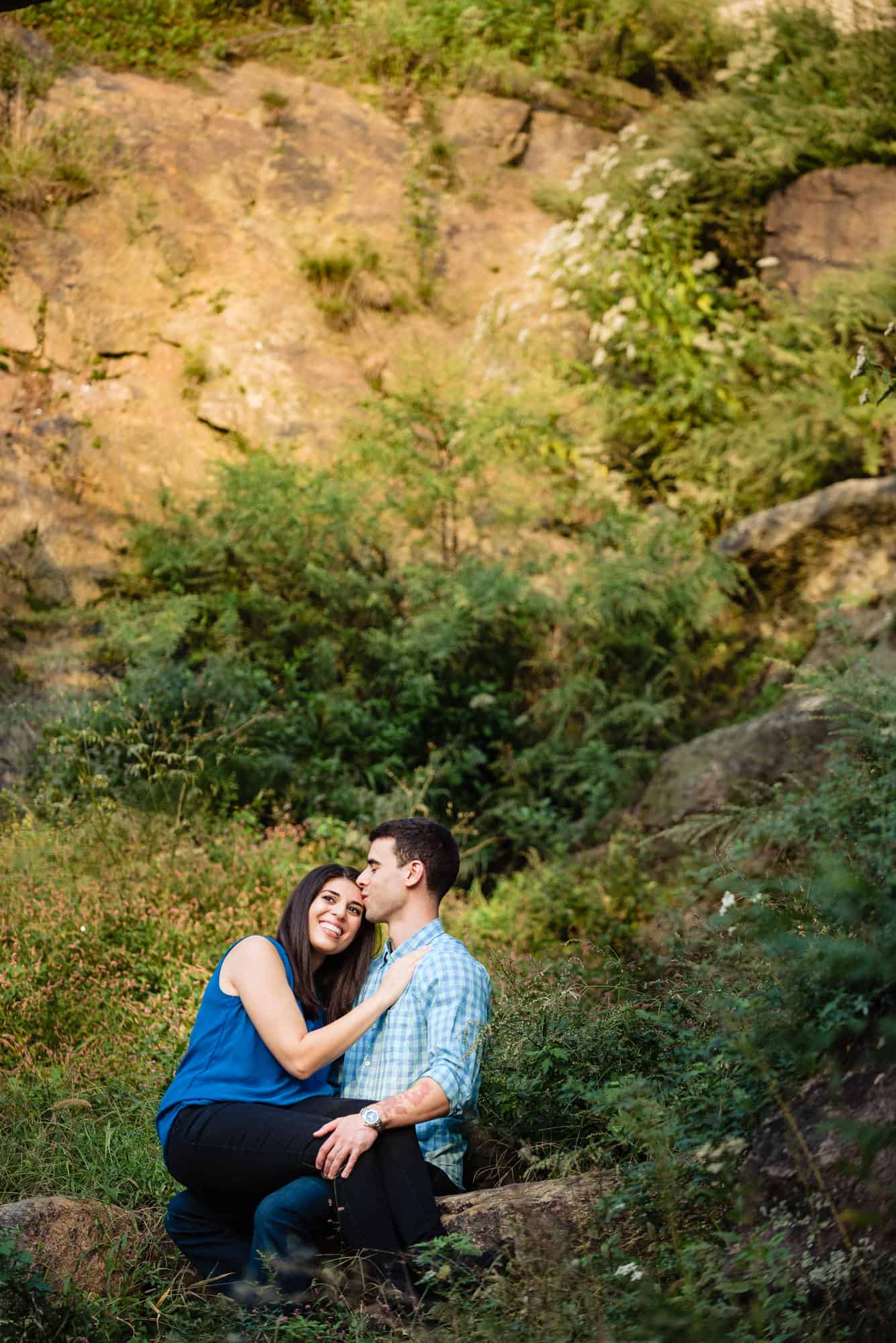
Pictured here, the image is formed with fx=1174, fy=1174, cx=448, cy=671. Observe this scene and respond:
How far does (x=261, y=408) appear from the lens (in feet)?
31.2

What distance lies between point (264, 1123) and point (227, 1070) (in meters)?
0.22

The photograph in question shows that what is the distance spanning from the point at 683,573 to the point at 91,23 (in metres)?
8.01

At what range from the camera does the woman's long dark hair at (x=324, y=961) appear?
3.65 m

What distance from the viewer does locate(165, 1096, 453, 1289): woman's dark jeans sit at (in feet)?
9.94

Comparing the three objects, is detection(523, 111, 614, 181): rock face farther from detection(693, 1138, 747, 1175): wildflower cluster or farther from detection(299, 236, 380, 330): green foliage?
detection(693, 1138, 747, 1175): wildflower cluster

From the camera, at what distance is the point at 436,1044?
3.28 m

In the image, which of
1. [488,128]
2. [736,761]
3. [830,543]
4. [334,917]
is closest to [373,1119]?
[334,917]

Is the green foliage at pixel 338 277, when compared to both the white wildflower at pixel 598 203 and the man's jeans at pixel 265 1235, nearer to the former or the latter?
the white wildflower at pixel 598 203

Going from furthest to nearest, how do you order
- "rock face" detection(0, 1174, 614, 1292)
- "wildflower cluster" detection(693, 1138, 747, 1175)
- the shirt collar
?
the shirt collar → "rock face" detection(0, 1174, 614, 1292) → "wildflower cluster" detection(693, 1138, 747, 1175)

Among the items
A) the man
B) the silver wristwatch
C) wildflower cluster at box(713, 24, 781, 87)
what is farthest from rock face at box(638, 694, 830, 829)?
wildflower cluster at box(713, 24, 781, 87)

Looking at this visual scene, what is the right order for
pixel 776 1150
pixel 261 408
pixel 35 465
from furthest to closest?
pixel 261 408
pixel 35 465
pixel 776 1150

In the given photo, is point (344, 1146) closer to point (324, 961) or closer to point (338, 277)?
point (324, 961)

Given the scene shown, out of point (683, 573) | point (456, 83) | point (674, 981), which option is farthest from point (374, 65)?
point (674, 981)

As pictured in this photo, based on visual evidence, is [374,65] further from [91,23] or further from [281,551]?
[281,551]
